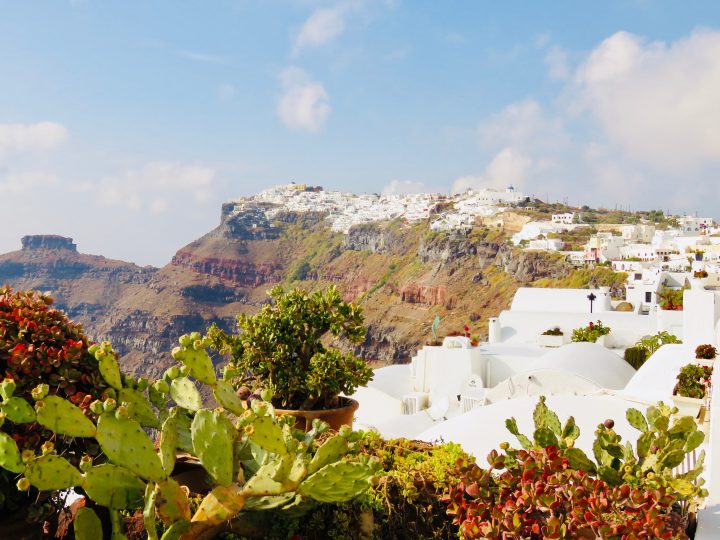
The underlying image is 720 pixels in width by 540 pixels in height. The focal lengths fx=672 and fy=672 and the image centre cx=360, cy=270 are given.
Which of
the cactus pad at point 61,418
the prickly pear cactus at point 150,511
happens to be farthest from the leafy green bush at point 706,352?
the cactus pad at point 61,418

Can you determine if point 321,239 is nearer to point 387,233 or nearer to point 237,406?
point 387,233

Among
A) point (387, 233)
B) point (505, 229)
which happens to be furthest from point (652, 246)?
point (387, 233)

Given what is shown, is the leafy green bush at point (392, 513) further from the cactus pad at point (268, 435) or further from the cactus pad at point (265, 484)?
the cactus pad at point (268, 435)

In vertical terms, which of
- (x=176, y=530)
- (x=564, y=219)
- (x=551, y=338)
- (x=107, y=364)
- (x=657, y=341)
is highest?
(x=564, y=219)

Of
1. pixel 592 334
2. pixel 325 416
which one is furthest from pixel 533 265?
pixel 325 416

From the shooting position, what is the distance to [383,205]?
150m

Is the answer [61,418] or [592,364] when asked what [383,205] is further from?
[61,418]

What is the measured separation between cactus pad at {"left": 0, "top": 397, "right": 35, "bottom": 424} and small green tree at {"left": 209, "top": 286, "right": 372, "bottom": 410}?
2447 mm

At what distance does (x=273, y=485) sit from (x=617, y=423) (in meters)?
4.16

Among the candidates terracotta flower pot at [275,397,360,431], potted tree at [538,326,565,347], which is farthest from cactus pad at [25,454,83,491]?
potted tree at [538,326,565,347]

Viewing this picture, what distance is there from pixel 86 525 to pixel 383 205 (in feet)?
487

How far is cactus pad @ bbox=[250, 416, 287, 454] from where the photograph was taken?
2.44 m

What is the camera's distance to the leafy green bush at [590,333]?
1806 cm

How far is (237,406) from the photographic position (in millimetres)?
2836
